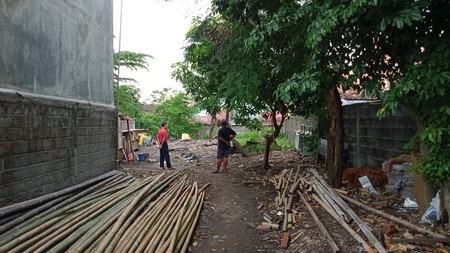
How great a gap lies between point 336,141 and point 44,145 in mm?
5094

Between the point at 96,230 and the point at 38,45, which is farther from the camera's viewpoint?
the point at 38,45

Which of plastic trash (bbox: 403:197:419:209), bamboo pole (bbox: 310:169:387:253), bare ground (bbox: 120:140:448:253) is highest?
plastic trash (bbox: 403:197:419:209)

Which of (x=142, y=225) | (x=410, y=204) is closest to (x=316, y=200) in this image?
(x=410, y=204)

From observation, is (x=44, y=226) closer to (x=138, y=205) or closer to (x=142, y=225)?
(x=142, y=225)

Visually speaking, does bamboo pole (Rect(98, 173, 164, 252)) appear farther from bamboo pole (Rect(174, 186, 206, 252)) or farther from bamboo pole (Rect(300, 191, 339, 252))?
bamboo pole (Rect(300, 191, 339, 252))

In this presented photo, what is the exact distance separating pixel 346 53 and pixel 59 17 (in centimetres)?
461

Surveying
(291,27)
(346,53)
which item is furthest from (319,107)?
(346,53)

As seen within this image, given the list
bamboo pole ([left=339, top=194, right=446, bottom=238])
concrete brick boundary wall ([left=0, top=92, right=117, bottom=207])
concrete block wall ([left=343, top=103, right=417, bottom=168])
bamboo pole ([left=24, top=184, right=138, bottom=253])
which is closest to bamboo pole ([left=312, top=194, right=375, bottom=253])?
bamboo pole ([left=339, top=194, right=446, bottom=238])

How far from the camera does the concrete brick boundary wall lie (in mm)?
4711

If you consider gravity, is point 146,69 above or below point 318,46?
above

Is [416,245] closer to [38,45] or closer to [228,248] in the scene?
[228,248]

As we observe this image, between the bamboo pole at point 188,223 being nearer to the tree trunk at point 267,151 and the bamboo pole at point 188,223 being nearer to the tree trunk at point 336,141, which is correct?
the tree trunk at point 336,141

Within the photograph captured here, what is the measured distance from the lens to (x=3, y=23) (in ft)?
15.4

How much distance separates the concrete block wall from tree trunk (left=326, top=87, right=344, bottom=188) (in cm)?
77
